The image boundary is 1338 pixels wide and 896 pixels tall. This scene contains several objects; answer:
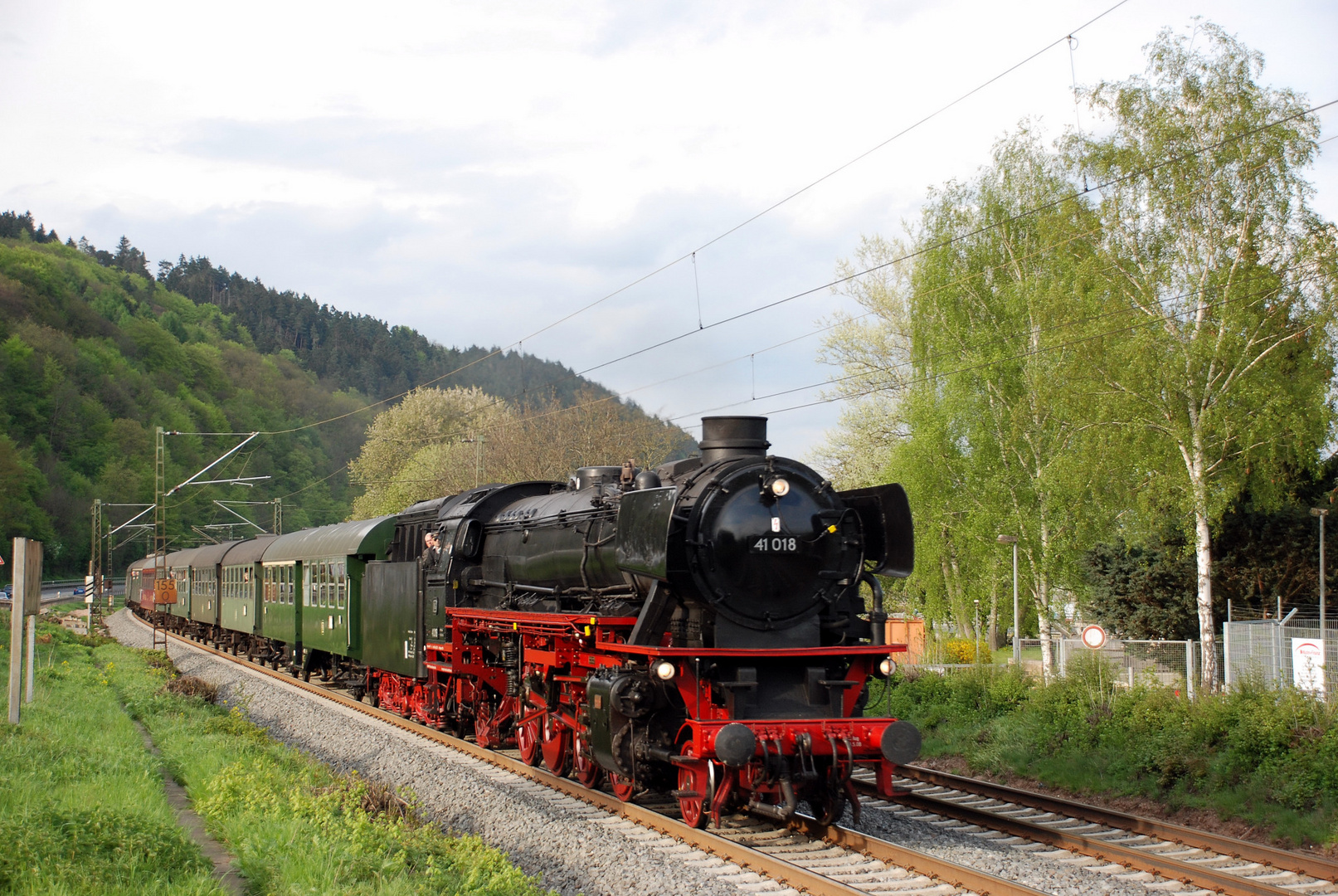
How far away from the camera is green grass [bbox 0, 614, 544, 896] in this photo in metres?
5.85

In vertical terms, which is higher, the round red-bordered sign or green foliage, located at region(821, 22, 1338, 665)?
green foliage, located at region(821, 22, 1338, 665)

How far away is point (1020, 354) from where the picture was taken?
23.4 m

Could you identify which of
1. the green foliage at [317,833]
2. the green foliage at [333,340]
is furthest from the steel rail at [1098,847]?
the green foliage at [333,340]

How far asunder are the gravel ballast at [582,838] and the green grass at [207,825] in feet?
2.28

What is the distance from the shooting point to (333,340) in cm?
13125

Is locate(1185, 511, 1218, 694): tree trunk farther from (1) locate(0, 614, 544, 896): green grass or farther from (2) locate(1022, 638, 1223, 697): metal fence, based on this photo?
(1) locate(0, 614, 544, 896): green grass

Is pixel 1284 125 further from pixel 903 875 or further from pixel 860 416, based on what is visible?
pixel 860 416

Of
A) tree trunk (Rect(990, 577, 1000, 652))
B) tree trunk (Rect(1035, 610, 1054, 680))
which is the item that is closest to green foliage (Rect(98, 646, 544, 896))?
tree trunk (Rect(1035, 610, 1054, 680))

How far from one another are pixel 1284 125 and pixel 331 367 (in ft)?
395

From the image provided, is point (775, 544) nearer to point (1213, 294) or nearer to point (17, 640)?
point (17, 640)

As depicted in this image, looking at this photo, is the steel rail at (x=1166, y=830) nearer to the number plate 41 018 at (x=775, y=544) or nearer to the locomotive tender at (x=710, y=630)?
the locomotive tender at (x=710, y=630)

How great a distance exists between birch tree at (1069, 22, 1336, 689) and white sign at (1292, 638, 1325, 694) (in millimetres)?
1909

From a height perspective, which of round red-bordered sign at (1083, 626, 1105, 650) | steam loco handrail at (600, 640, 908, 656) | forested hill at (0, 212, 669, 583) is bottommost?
round red-bordered sign at (1083, 626, 1105, 650)

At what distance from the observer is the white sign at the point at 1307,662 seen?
12.2 metres
